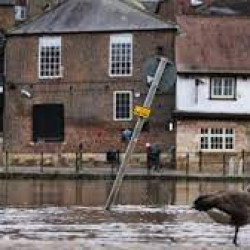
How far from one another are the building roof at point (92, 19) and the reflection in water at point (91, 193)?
54.6 ft

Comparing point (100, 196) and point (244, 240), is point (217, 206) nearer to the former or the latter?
point (244, 240)

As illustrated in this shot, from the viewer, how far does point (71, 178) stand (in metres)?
45.0

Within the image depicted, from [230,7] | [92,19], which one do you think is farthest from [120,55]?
[230,7]

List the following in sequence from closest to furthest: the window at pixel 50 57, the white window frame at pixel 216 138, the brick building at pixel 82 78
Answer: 1. the white window frame at pixel 216 138
2. the brick building at pixel 82 78
3. the window at pixel 50 57

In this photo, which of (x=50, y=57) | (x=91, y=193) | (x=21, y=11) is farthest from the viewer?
(x=21, y=11)

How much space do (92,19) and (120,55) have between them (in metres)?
2.83

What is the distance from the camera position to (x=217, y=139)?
5609 centimetres

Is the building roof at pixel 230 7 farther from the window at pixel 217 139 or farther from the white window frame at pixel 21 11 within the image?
the window at pixel 217 139

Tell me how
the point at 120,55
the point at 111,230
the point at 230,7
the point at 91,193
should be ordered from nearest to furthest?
the point at 111,230
the point at 91,193
the point at 120,55
the point at 230,7

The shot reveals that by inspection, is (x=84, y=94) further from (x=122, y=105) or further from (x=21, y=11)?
(x=21, y=11)

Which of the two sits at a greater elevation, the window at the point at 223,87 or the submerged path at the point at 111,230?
the window at the point at 223,87

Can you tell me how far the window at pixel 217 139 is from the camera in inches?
2202

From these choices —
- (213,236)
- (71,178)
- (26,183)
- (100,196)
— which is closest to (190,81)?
(71,178)

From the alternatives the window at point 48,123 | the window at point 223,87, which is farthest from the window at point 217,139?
the window at point 48,123
